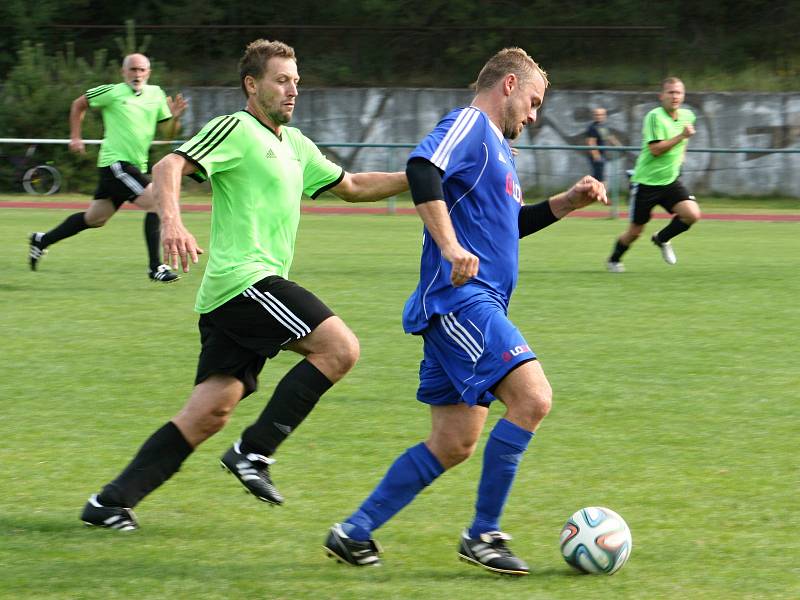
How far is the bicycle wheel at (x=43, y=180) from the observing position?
2378 cm

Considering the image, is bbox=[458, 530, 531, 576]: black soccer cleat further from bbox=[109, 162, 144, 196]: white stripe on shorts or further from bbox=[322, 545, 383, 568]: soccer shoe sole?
bbox=[109, 162, 144, 196]: white stripe on shorts

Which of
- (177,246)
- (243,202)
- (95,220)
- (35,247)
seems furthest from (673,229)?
(177,246)

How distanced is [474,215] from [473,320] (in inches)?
15.3

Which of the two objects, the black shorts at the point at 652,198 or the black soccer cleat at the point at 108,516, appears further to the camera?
the black shorts at the point at 652,198

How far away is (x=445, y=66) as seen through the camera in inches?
1164

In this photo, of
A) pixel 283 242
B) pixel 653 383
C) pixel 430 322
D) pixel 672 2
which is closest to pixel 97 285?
pixel 653 383

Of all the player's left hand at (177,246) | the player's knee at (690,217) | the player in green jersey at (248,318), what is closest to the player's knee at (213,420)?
the player in green jersey at (248,318)

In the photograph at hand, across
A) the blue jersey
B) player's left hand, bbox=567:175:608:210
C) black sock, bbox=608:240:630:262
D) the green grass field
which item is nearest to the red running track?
black sock, bbox=608:240:630:262

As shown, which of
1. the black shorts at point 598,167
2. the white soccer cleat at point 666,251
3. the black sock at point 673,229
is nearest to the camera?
the black sock at point 673,229

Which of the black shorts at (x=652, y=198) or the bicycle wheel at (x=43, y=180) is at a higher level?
the black shorts at (x=652, y=198)

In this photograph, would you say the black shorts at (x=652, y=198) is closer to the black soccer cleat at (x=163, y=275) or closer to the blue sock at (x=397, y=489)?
the black soccer cleat at (x=163, y=275)

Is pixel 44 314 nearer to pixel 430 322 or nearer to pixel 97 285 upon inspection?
pixel 97 285

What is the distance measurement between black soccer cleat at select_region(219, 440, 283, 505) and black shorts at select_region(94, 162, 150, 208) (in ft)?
22.6

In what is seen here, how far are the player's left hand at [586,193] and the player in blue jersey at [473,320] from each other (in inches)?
11.4
